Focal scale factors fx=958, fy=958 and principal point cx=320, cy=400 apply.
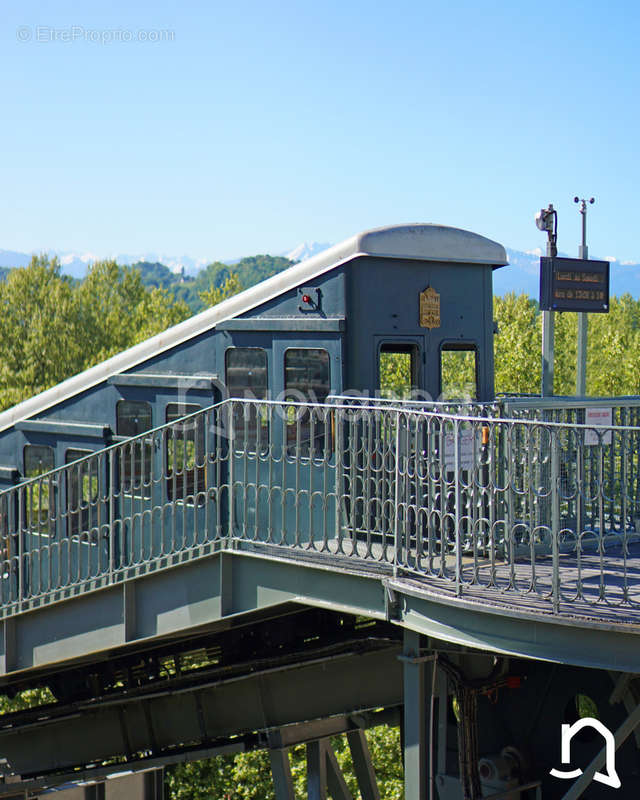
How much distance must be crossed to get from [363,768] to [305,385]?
16.8ft

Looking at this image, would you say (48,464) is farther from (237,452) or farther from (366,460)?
(366,460)

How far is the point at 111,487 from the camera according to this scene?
361 inches

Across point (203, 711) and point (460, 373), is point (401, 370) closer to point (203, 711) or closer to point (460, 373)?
point (460, 373)

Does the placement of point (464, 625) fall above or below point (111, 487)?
below

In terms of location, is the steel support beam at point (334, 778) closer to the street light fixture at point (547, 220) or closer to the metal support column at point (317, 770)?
the metal support column at point (317, 770)

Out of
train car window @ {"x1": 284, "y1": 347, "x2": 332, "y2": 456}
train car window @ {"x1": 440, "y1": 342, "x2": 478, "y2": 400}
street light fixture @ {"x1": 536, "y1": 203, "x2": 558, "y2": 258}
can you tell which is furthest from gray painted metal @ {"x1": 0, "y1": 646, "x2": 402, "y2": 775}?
street light fixture @ {"x1": 536, "y1": 203, "x2": 558, "y2": 258}

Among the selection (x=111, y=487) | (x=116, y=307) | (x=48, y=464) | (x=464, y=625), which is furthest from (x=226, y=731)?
(x=116, y=307)

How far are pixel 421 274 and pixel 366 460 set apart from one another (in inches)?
102

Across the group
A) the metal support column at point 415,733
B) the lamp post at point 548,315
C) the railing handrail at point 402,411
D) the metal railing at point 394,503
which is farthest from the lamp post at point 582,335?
the metal support column at point 415,733

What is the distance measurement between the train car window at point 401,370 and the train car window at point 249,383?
116 centimetres

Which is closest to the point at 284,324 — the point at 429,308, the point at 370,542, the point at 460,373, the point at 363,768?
the point at 429,308

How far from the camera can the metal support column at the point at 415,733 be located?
7043 mm

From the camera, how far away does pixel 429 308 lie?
9.37 meters

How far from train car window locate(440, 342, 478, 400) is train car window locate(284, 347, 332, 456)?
4.82ft
